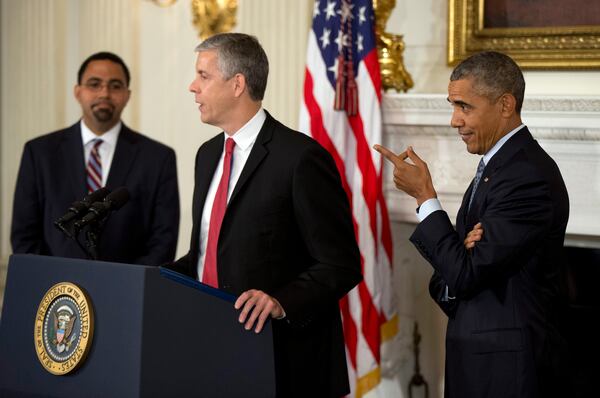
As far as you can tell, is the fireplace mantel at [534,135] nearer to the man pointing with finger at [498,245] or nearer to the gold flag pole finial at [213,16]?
the man pointing with finger at [498,245]

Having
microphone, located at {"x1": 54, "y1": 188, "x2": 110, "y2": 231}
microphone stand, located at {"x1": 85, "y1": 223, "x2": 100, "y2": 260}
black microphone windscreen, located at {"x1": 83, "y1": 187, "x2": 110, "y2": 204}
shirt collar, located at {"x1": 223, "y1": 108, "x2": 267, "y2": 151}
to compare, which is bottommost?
microphone stand, located at {"x1": 85, "y1": 223, "x2": 100, "y2": 260}

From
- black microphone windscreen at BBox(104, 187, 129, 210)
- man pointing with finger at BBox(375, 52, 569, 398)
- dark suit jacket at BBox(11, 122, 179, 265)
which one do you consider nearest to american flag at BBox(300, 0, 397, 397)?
dark suit jacket at BBox(11, 122, 179, 265)

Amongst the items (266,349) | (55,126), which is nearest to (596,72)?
(266,349)

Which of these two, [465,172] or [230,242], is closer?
[230,242]

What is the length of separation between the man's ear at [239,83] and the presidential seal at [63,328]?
896 mm

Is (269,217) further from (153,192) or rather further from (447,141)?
(447,141)

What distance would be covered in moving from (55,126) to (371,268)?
298 cm

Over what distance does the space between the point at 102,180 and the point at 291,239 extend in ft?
5.46

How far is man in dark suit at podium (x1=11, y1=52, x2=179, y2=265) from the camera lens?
415 centimetres

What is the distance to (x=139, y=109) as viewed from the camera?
20.6 feet

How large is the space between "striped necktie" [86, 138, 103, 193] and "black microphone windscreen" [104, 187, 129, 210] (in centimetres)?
149

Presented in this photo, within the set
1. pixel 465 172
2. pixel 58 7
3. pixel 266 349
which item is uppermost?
pixel 58 7

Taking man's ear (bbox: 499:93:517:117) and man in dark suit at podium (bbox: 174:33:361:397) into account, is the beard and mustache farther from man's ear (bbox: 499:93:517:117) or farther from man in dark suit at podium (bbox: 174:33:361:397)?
man's ear (bbox: 499:93:517:117)

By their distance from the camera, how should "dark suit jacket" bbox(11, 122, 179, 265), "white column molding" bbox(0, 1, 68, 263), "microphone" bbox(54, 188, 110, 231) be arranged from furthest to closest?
"white column molding" bbox(0, 1, 68, 263) < "dark suit jacket" bbox(11, 122, 179, 265) < "microphone" bbox(54, 188, 110, 231)
